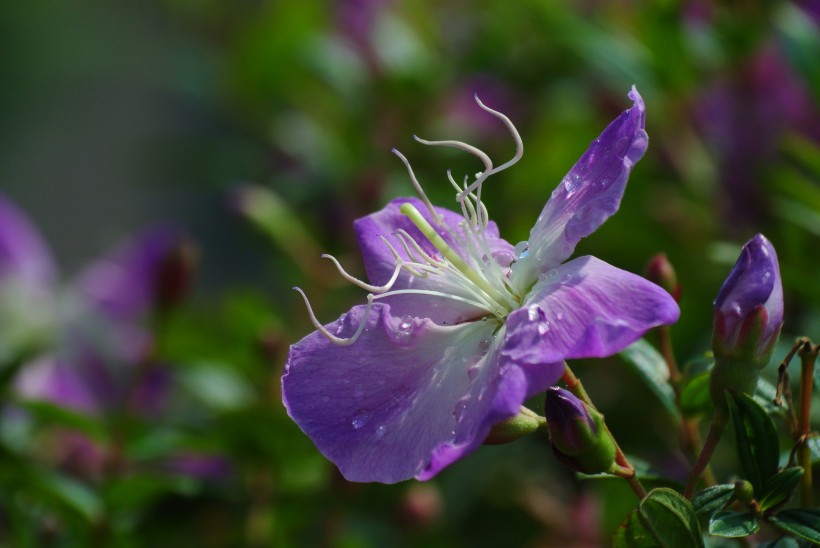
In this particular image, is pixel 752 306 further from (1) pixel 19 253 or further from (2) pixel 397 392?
(1) pixel 19 253

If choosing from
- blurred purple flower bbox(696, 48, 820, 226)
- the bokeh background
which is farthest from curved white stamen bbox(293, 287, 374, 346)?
blurred purple flower bbox(696, 48, 820, 226)

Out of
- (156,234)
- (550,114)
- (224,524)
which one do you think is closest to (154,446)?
(224,524)

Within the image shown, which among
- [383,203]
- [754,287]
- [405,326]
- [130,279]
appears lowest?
[130,279]

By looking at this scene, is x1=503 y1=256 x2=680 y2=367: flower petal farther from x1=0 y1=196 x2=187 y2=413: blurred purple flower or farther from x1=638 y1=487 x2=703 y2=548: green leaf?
x1=0 y1=196 x2=187 y2=413: blurred purple flower

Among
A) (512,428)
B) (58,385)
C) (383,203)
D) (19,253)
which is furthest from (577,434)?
(19,253)

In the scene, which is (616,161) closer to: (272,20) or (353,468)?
(353,468)

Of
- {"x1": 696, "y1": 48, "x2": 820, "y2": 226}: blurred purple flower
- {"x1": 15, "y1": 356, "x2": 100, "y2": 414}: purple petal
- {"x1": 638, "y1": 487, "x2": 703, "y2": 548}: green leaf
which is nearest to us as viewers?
{"x1": 638, "y1": 487, "x2": 703, "y2": 548}: green leaf
